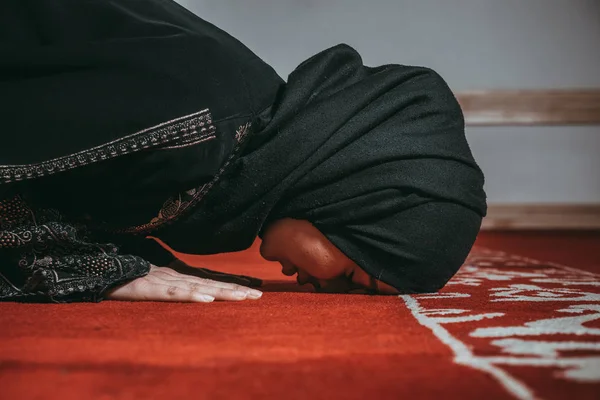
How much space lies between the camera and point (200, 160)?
871 mm

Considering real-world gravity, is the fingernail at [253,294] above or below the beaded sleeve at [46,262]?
below

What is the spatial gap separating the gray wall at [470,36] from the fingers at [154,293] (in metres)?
2.40

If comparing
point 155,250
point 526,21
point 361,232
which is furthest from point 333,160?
point 526,21

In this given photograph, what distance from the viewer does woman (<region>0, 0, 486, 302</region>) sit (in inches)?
33.0

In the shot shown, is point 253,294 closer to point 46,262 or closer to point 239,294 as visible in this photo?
point 239,294

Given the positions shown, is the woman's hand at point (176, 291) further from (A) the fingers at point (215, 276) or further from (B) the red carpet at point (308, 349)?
(A) the fingers at point (215, 276)

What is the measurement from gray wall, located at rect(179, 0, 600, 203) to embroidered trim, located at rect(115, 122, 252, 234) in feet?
7.72

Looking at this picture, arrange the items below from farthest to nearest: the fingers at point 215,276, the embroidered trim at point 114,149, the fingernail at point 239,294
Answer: the fingers at point 215,276 → the fingernail at point 239,294 → the embroidered trim at point 114,149

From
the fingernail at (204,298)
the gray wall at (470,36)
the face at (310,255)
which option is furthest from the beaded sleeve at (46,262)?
the gray wall at (470,36)

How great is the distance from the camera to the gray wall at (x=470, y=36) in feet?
10.4

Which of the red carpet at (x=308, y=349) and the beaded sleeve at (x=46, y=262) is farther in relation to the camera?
the beaded sleeve at (x=46, y=262)

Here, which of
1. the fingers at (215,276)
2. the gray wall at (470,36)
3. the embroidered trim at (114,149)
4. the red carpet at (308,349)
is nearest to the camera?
the red carpet at (308,349)

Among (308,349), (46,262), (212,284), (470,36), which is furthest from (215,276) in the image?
(470,36)

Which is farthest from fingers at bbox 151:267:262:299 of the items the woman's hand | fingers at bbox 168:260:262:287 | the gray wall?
the gray wall
